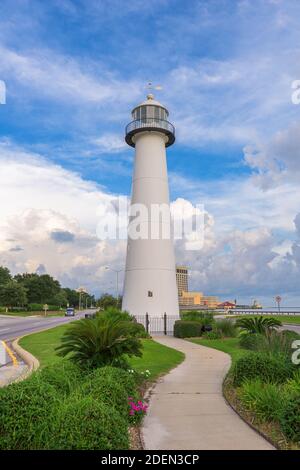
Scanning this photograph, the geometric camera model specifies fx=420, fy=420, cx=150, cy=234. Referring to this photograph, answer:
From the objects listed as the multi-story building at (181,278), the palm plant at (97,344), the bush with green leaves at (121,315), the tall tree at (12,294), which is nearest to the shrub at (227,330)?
the bush with green leaves at (121,315)

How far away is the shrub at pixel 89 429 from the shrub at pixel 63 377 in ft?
5.83

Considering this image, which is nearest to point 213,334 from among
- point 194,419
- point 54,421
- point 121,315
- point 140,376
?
point 121,315

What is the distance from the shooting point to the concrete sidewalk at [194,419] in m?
5.84

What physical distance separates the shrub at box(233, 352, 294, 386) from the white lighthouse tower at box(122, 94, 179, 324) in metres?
19.4

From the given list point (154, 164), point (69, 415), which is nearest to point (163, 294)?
point (154, 164)

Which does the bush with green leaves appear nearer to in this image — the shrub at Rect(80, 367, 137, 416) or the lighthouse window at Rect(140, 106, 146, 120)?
the shrub at Rect(80, 367, 137, 416)

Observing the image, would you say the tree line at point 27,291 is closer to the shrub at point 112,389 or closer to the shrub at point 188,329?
the shrub at point 188,329

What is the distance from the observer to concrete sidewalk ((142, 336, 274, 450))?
584 centimetres

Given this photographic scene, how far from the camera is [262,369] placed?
9211 mm

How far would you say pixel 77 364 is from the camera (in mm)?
9492

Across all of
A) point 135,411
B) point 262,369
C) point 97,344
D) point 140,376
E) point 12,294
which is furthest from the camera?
point 12,294

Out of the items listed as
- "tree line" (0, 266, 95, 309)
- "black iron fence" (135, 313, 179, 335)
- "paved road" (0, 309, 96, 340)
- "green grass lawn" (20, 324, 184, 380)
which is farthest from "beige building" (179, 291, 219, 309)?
"green grass lawn" (20, 324, 184, 380)

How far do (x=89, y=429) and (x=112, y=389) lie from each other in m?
1.83

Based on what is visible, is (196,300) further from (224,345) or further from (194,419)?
(194,419)
